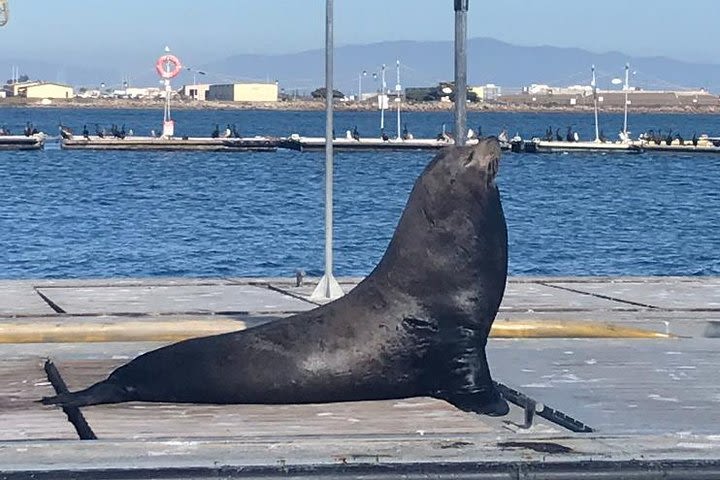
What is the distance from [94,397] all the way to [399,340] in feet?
5.83

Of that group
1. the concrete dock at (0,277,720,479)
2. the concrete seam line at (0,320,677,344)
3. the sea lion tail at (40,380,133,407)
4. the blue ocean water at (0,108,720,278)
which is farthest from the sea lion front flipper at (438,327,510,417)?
the blue ocean water at (0,108,720,278)

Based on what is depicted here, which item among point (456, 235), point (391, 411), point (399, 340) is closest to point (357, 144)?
point (456, 235)

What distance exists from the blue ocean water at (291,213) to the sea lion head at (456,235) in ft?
81.5

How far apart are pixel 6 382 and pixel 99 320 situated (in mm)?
2889

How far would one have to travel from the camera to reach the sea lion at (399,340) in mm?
9391

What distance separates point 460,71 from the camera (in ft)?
34.5

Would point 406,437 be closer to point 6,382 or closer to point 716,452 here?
point 716,452

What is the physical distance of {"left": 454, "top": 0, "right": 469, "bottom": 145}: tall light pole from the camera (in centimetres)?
1041

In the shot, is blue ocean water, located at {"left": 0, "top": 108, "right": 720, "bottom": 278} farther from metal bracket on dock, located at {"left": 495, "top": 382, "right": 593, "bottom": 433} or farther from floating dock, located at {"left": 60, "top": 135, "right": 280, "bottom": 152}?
metal bracket on dock, located at {"left": 495, "top": 382, "right": 593, "bottom": 433}

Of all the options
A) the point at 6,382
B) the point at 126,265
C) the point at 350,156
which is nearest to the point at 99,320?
the point at 6,382

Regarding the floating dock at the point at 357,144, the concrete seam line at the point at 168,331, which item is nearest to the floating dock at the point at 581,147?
the floating dock at the point at 357,144

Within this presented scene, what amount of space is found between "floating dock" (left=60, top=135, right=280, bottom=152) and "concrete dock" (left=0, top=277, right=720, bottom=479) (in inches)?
3063

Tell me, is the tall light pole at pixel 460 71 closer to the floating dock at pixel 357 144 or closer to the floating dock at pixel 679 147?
the floating dock at pixel 357 144

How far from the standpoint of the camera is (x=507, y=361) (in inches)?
463
